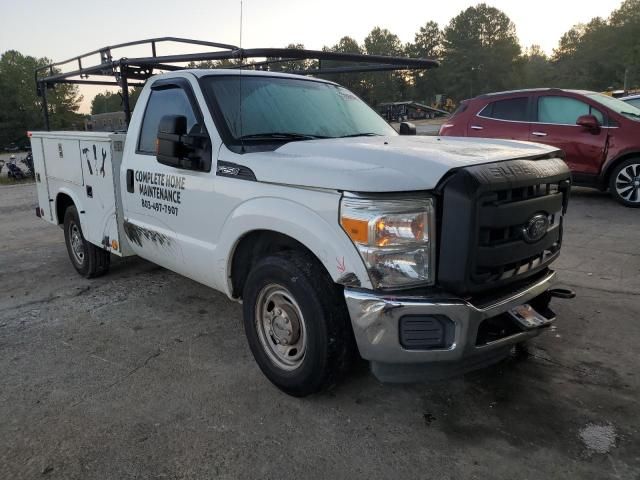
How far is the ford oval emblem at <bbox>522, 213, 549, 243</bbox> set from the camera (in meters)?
2.76

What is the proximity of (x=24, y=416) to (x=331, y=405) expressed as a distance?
1.80 meters

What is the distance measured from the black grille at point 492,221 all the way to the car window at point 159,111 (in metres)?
2.16

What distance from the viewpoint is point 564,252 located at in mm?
5934

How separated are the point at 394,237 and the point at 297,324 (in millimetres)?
876

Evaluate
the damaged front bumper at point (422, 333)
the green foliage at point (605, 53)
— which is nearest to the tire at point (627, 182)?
the damaged front bumper at point (422, 333)

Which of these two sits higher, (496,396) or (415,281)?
(415,281)

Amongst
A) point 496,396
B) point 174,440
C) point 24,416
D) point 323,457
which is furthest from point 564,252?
point 24,416

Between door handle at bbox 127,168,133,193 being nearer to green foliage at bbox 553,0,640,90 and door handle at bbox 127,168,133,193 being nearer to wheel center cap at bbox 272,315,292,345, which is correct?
wheel center cap at bbox 272,315,292,345

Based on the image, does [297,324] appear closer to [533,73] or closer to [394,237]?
[394,237]

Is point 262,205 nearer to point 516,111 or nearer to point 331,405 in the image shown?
point 331,405

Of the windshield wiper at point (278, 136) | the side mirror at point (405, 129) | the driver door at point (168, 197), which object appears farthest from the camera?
the side mirror at point (405, 129)

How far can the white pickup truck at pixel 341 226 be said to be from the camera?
8.14 ft

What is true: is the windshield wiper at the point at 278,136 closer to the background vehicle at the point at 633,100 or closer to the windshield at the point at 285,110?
the windshield at the point at 285,110

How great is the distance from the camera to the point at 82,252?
5672 mm
